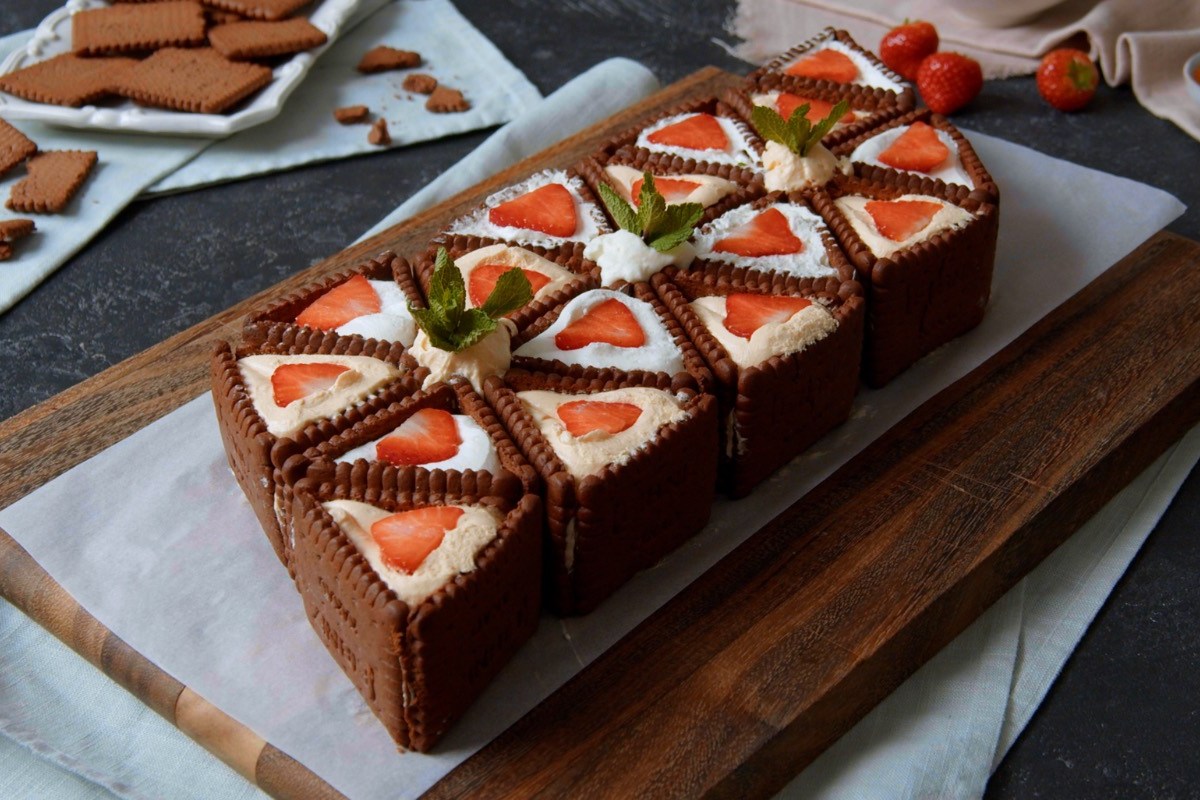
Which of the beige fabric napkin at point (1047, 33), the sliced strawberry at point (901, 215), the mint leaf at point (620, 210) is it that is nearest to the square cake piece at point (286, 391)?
the mint leaf at point (620, 210)

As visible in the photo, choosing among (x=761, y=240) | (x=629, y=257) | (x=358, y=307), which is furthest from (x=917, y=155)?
(x=358, y=307)

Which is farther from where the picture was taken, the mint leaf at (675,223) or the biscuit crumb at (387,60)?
the biscuit crumb at (387,60)

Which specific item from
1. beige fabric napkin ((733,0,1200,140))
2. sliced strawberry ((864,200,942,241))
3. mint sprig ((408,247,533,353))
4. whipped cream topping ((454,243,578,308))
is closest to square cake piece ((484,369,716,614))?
mint sprig ((408,247,533,353))

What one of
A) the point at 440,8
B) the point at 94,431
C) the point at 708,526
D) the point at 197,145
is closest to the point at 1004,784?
the point at 708,526

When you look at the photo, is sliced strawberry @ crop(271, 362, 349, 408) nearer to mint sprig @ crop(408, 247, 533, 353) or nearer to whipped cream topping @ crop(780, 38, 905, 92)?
mint sprig @ crop(408, 247, 533, 353)

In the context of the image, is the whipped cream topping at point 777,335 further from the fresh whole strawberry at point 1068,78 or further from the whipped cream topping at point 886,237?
the fresh whole strawberry at point 1068,78

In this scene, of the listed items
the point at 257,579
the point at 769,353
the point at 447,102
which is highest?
the point at 769,353

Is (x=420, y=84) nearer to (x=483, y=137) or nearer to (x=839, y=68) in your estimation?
(x=483, y=137)
